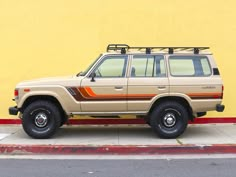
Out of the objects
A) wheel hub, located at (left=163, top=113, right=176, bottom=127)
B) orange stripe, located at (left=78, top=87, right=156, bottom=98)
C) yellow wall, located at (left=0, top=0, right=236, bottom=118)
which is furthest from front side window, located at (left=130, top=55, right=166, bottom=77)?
yellow wall, located at (left=0, top=0, right=236, bottom=118)

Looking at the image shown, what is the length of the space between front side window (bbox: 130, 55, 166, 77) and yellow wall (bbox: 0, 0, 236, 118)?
6.16 feet

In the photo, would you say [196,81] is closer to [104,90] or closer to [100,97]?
[104,90]

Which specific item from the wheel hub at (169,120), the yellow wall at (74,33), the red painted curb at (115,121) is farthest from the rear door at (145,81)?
the red painted curb at (115,121)

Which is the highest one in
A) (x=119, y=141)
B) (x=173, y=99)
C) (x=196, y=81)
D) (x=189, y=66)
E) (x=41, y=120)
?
(x=189, y=66)

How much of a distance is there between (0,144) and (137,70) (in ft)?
10.8

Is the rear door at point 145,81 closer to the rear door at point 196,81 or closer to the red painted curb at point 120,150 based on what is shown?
the rear door at point 196,81

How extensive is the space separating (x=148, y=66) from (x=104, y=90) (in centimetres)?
111

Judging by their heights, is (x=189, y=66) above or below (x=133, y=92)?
above

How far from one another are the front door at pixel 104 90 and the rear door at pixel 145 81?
6.8 inches

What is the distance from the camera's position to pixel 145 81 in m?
9.95

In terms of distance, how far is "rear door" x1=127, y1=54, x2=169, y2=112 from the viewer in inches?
391

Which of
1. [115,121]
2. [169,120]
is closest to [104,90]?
[169,120]

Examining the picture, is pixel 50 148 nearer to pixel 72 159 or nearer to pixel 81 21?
pixel 72 159
